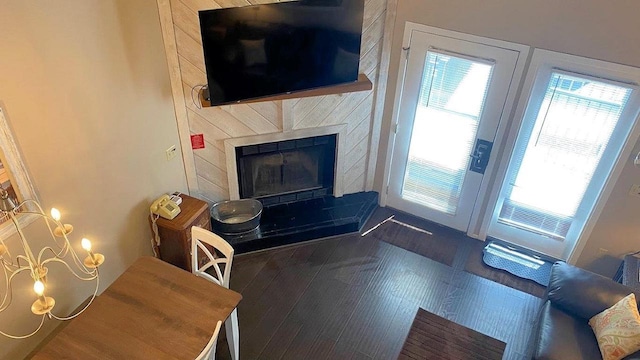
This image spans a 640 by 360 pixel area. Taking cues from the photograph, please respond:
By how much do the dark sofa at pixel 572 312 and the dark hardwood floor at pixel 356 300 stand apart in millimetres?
477

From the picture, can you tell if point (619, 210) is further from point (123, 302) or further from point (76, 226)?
point (76, 226)

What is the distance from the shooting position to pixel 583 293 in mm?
3344

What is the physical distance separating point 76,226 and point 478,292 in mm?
3351

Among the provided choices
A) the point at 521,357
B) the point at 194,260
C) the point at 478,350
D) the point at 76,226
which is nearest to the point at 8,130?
the point at 76,226

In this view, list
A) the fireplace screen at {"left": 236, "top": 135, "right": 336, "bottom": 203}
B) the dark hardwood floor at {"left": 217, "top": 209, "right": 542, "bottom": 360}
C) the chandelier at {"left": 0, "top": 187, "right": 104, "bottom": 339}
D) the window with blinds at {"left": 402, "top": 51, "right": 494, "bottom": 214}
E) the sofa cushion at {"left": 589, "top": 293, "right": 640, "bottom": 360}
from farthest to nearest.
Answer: the fireplace screen at {"left": 236, "top": 135, "right": 336, "bottom": 203} → the window with blinds at {"left": 402, "top": 51, "right": 494, "bottom": 214} → the dark hardwood floor at {"left": 217, "top": 209, "right": 542, "bottom": 360} → the sofa cushion at {"left": 589, "top": 293, "right": 640, "bottom": 360} → the chandelier at {"left": 0, "top": 187, "right": 104, "bottom": 339}

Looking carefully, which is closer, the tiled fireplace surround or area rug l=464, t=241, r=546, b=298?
area rug l=464, t=241, r=546, b=298

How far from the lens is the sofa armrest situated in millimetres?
3275

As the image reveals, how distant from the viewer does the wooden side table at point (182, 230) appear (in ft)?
12.2

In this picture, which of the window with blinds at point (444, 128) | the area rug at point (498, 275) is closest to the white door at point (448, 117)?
the window with blinds at point (444, 128)

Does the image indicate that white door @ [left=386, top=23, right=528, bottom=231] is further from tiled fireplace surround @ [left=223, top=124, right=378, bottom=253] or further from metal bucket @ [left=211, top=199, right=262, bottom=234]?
metal bucket @ [left=211, top=199, right=262, bottom=234]

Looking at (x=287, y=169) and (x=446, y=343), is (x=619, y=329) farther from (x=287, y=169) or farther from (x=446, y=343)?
(x=287, y=169)

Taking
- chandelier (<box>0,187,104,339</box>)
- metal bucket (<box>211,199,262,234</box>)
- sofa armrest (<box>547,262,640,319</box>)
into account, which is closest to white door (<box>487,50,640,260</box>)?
sofa armrest (<box>547,262,640,319</box>)

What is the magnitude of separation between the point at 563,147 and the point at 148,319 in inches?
137

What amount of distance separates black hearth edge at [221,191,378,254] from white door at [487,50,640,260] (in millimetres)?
1339
